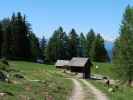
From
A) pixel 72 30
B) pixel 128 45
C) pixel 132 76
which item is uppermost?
pixel 72 30

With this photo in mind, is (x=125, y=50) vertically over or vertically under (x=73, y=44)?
under

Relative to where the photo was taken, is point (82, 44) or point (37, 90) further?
point (82, 44)

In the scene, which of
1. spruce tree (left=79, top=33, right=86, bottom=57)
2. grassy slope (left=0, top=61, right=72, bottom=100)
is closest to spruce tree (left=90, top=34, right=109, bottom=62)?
spruce tree (left=79, top=33, right=86, bottom=57)

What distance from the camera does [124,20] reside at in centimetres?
6469

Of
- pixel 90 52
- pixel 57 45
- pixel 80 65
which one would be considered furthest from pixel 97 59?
pixel 80 65

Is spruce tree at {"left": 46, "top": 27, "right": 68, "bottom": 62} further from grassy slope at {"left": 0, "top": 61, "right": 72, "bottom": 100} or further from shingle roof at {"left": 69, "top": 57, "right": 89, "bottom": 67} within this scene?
grassy slope at {"left": 0, "top": 61, "right": 72, "bottom": 100}

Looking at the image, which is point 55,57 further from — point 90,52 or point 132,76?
point 132,76

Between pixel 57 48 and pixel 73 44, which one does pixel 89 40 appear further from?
pixel 57 48

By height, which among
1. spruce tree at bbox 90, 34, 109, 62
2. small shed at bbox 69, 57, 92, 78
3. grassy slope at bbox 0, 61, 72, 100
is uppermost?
spruce tree at bbox 90, 34, 109, 62

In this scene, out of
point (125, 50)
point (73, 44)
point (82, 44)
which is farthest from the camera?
point (82, 44)

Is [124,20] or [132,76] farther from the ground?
[124,20]

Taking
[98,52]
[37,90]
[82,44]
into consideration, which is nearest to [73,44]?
[98,52]

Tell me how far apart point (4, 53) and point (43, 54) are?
40.1m

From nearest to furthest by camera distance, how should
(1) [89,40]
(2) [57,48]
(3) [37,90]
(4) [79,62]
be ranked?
(3) [37,90] < (4) [79,62] < (2) [57,48] < (1) [89,40]
